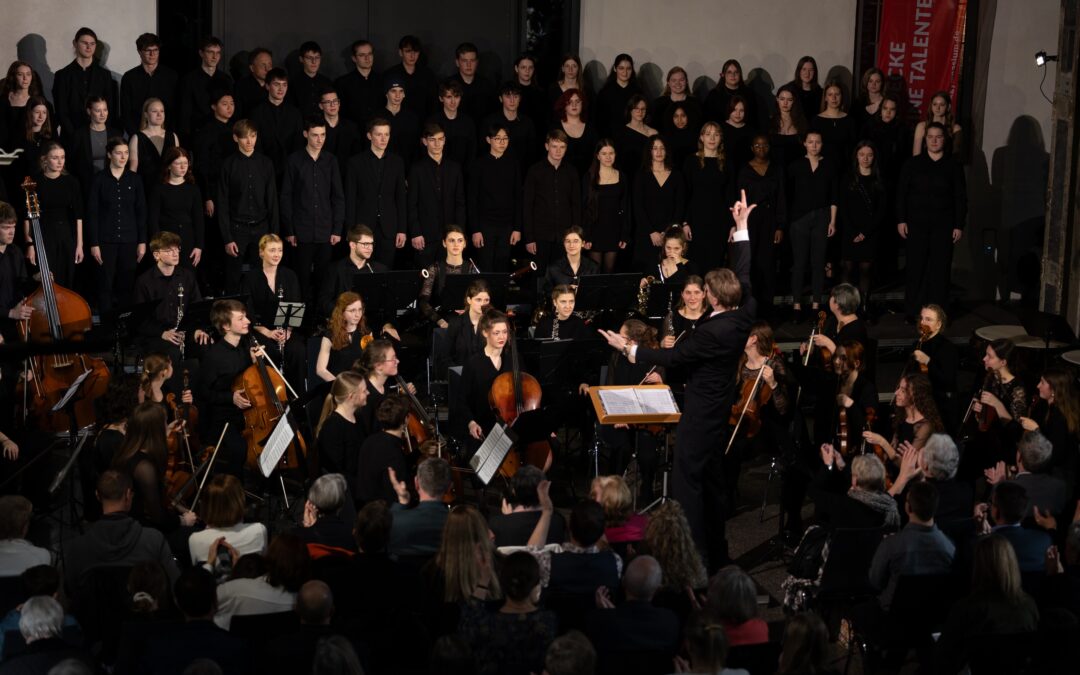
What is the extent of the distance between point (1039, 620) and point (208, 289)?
7.68 m

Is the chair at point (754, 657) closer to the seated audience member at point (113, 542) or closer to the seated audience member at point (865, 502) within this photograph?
the seated audience member at point (865, 502)

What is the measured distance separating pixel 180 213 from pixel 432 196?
6.58 ft

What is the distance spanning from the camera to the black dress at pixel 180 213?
396 inches

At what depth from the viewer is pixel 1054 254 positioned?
11.3 metres

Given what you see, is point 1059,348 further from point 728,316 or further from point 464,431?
point 464,431

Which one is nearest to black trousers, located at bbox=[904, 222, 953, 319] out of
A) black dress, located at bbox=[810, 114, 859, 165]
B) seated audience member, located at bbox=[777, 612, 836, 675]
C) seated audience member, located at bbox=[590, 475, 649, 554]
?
black dress, located at bbox=[810, 114, 859, 165]

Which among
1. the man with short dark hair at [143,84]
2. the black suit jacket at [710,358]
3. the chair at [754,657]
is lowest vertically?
the chair at [754,657]

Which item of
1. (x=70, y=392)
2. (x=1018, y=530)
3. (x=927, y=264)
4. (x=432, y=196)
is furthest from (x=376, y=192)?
(x=1018, y=530)

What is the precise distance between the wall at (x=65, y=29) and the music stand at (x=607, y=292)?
4.83 m

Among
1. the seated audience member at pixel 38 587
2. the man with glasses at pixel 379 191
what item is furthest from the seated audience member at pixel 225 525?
the man with glasses at pixel 379 191

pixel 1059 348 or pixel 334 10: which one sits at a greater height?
pixel 334 10

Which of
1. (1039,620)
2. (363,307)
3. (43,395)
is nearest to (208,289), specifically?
(363,307)

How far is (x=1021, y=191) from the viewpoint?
13.3 m

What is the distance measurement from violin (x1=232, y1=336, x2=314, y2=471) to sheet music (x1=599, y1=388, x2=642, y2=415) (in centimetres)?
191
